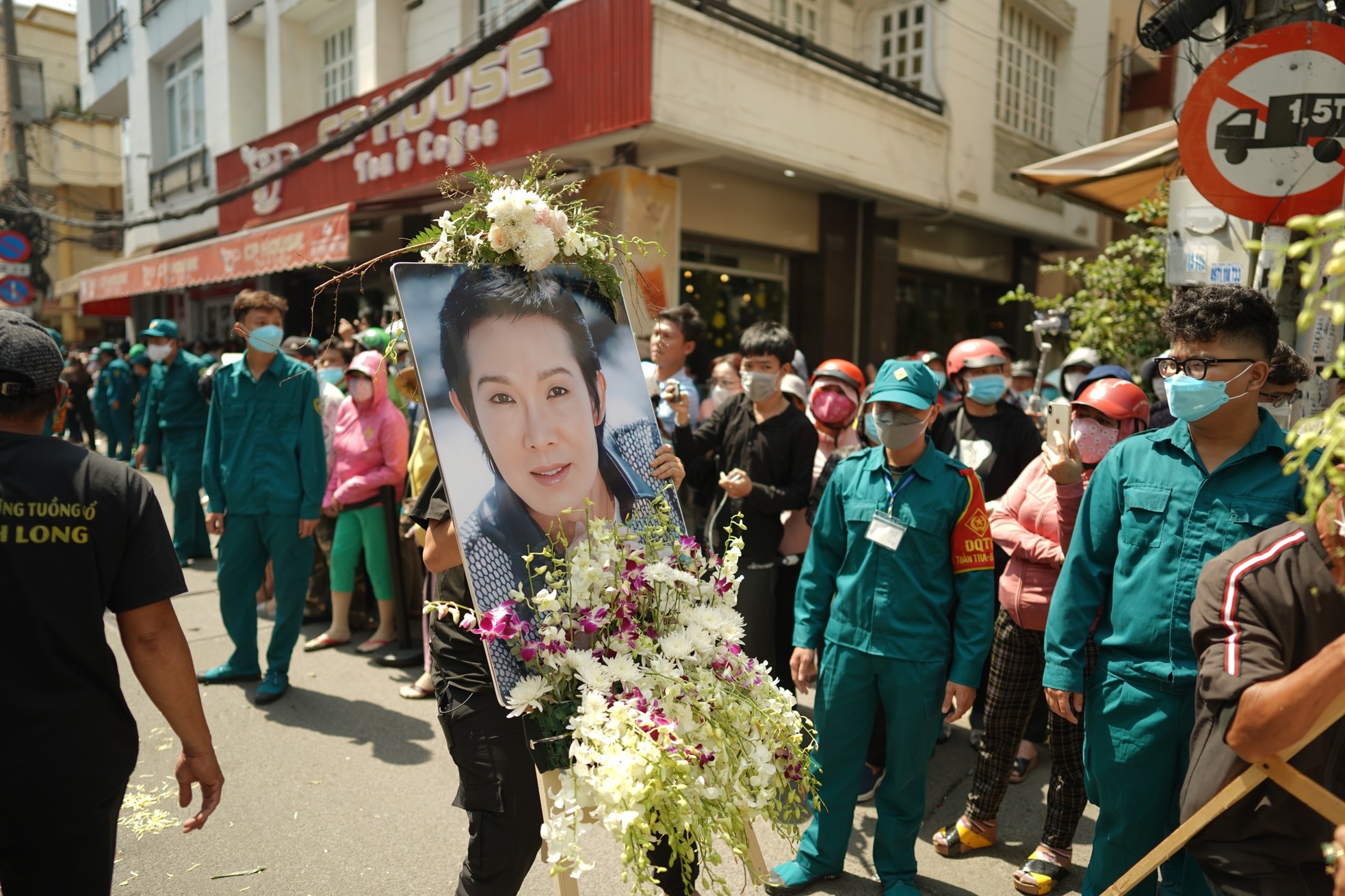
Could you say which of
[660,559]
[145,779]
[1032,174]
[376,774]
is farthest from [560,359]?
[1032,174]

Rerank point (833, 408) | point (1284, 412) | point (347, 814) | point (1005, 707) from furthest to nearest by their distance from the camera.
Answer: point (833, 408), point (1284, 412), point (347, 814), point (1005, 707)

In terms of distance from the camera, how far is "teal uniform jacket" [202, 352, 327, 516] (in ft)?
16.5

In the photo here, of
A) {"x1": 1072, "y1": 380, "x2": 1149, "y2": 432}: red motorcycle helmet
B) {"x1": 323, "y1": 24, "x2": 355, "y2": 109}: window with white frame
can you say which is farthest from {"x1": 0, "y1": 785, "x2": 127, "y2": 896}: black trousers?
{"x1": 323, "y1": 24, "x2": 355, "y2": 109}: window with white frame

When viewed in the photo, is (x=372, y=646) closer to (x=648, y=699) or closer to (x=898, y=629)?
(x=898, y=629)

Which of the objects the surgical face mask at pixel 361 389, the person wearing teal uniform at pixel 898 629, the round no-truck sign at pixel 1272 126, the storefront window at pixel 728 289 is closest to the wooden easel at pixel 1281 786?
the person wearing teal uniform at pixel 898 629

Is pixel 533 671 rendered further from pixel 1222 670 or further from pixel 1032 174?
pixel 1032 174

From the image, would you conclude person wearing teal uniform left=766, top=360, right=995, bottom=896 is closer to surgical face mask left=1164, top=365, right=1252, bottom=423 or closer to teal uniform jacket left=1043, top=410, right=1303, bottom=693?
teal uniform jacket left=1043, top=410, right=1303, bottom=693

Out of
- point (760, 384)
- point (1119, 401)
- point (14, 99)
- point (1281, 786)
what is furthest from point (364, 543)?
point (14, 99)

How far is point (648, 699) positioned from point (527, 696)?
1.04 feet

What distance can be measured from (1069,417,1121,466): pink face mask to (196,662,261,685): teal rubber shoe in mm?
4798

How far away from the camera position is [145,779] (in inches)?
159

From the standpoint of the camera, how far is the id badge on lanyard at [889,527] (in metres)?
3.13

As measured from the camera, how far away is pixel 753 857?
2.35 m

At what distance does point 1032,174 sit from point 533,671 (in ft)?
22.5
